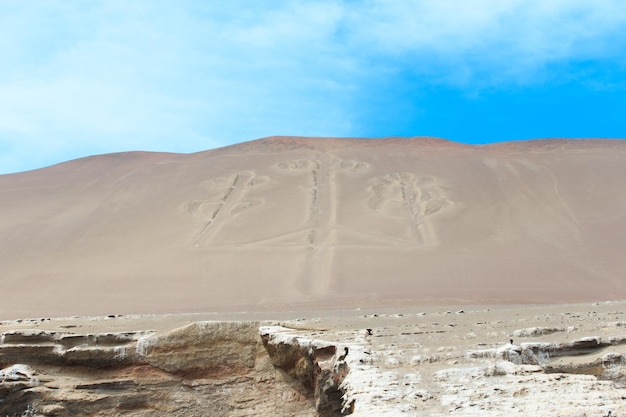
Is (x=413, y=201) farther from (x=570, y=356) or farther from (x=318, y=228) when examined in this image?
(x=570, y=356)

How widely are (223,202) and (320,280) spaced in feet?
37.1

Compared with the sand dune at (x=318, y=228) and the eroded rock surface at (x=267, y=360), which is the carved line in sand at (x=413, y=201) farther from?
the eroded rock surface at (x=267, y=360)

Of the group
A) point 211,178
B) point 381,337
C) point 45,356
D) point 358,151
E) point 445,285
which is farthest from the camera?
point 358,151

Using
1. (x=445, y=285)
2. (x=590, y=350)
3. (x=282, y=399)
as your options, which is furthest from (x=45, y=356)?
(x=445, y=285)

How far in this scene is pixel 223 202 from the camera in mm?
34500

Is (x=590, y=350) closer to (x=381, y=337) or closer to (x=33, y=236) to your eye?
(x=381, y=337)

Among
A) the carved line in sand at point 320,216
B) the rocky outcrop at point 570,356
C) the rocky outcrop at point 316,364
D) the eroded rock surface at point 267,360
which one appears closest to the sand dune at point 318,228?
the carved line in sand at point 320,216

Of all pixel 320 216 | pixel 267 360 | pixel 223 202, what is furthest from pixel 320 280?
pixel 267 360

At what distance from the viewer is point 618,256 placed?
27.0 m

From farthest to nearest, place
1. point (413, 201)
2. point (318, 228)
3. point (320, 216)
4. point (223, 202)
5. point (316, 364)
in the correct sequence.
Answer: point (223, 202), point (413, 201), point (320, 216), point (318, 228), point (316, 364)

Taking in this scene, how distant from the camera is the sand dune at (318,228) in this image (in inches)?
931

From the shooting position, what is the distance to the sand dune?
23.6m

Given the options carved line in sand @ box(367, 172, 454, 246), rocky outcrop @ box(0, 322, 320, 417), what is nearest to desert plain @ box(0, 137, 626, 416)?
rocky outcrop @ box(0, 322, 320, 417)

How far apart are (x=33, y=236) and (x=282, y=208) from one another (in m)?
12.2
